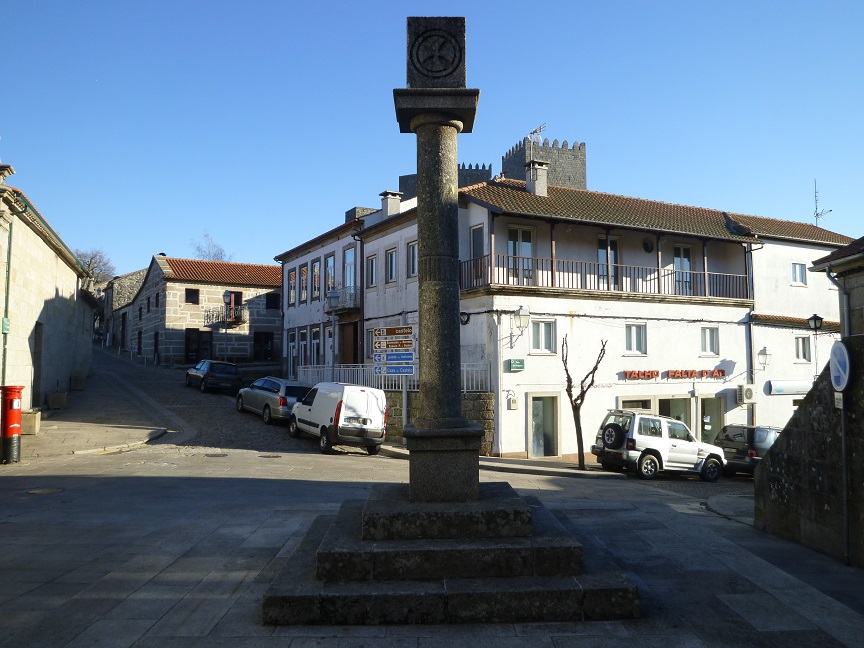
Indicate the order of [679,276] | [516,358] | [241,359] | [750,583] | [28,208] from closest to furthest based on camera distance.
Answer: [750,583] → [28,208] → [516,358] → [679,276] → [241,359]

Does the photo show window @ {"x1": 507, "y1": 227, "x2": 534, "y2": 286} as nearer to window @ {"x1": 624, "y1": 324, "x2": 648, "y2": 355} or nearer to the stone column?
window @ {"x1": 624, "y1": 324, "x2": 648, "y2": 355}

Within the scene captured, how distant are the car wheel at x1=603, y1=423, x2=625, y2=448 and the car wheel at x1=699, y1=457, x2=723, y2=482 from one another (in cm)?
262

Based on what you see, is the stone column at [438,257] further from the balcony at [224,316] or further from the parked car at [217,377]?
the balcony at [224,316]

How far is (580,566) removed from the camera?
5637mm

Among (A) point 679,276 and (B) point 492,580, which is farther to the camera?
(A) point 679,276

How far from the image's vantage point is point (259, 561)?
22.3 feet

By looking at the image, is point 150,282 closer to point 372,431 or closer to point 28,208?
point 28,208

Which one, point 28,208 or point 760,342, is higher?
point 28,208

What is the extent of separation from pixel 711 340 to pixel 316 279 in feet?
59.0

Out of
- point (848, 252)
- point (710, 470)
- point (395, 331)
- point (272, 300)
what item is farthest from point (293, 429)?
point (272, 300)

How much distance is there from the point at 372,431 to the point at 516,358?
17.2ft

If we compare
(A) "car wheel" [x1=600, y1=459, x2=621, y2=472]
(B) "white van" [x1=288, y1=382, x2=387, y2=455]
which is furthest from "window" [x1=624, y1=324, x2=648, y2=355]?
(B) "white van" [x1=288, y1=382, x2=387, y2=455]

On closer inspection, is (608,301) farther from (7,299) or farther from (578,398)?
(7,299)

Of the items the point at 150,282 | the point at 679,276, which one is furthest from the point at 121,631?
the point at 150,282
